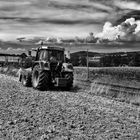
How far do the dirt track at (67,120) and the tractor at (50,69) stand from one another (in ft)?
12.7

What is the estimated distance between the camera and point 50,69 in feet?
48.3

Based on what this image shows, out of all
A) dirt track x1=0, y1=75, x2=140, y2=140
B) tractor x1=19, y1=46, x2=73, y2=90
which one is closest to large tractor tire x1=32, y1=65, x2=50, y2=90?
tractor x1=19, y1=46, x2=73, y2=90

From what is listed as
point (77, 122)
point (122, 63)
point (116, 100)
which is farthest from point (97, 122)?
point (122, 63)

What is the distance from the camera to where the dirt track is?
250 inches

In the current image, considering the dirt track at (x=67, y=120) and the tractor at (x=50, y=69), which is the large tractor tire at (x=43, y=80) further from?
the dirt track at (x=67, y=120)

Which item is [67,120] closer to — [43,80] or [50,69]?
[43,80]

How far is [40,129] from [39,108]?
8.20ft

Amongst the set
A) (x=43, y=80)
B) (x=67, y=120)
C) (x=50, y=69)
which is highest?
(x=50, y=69)

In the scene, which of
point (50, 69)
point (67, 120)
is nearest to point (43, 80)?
point (50, 69)

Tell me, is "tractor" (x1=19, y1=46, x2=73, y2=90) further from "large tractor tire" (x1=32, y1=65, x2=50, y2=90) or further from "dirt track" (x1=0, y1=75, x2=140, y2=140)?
"dirt track" (x1=0, y1=75, x2=140, y2=140)

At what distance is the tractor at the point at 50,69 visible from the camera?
47.1 feet

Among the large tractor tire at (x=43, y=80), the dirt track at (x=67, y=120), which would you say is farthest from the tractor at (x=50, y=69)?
the dirt track at (x=67, y=120)

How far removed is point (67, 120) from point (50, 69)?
728 cm

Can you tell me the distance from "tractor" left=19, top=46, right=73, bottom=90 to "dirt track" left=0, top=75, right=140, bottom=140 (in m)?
3.88
